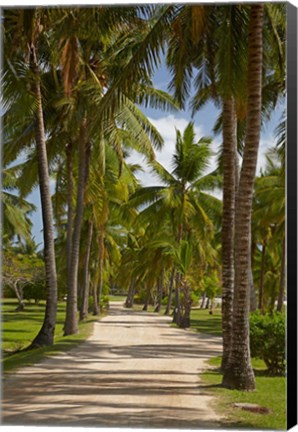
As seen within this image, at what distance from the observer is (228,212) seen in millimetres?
9547

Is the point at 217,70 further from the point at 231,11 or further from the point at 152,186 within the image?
the point at 152,186

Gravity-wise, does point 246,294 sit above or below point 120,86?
below

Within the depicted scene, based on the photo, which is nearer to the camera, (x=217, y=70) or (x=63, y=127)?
(x=217, y=70)

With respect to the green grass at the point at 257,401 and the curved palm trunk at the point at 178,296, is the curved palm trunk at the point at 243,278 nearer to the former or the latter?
the green grass at the point at 257,401

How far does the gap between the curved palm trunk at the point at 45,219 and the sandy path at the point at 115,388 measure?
85 centimetres

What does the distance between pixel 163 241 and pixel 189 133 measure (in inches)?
166

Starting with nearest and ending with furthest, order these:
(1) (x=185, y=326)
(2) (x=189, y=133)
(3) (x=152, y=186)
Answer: (2) (x=189, y=133) < (3) (x=152, y=186) < (1) (x=185, y=326)

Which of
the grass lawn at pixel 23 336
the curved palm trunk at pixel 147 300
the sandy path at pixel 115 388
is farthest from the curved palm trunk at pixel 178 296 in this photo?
the sandy path at pixel 115 388

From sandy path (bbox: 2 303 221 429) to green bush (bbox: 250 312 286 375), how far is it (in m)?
0.81

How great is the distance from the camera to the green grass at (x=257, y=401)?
6.84m

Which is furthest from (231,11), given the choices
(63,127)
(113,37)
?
(63,127)

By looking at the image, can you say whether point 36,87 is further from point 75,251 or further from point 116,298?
point 75,251

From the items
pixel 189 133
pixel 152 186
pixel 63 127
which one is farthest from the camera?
pixel 63 127

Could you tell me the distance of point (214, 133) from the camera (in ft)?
32.5
